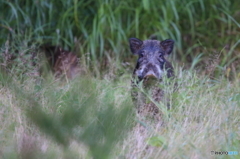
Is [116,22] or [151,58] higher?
[116,22]

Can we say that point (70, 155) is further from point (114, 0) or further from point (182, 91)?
point (114, 0)

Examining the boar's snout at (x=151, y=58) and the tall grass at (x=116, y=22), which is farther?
the tall grass at (x=116, y=22)

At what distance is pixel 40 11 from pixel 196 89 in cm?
446

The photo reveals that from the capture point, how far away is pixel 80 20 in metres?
8.67

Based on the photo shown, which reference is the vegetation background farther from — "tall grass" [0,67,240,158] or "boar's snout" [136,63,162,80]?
"boar's snout" [136,63,162,80]

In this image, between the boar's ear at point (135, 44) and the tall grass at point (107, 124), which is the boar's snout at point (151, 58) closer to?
the boar's ear at point (135, 44)

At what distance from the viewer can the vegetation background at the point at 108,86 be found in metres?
2.65

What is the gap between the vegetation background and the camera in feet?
8.68

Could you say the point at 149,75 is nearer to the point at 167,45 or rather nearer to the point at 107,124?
the point at 167,45

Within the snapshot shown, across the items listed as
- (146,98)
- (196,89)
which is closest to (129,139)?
(146,98)

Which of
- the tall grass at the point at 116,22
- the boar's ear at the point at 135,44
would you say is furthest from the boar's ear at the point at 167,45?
the tall grass at the point at 116,22

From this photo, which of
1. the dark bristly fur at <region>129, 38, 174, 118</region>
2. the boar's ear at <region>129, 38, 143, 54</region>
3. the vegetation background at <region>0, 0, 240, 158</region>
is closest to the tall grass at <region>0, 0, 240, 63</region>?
the vegetation background at <region>0, 0, 240, 158</region>

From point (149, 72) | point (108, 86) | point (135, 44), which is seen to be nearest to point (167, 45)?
point (135, 44)

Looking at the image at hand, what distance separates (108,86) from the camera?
5.68 meters
